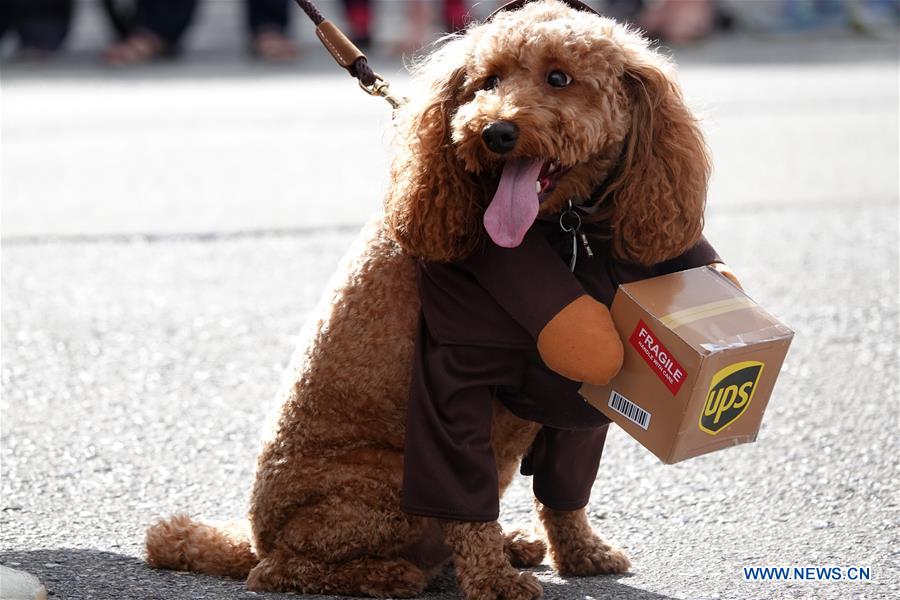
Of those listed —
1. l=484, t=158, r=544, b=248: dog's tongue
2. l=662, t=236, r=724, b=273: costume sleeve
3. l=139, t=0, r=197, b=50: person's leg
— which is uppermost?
l=484, t=158, r=544, b=248: dog's tongue

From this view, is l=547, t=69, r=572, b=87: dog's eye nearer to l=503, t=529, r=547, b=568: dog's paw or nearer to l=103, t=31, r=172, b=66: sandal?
l=503, t=529, r=547, b=568: dog's paw

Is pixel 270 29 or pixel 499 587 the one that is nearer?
pixel 499 587

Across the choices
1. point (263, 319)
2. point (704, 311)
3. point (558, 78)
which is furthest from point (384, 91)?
point (263, 319)

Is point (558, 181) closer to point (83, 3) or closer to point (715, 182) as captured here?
point (715, 182)

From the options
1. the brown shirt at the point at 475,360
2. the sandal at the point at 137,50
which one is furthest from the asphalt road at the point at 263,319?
the sandal at the point at 137,50

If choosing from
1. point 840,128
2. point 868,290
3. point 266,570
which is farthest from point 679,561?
point 840,128

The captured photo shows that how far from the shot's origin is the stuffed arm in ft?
8.91

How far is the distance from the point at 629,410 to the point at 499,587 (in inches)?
18.8

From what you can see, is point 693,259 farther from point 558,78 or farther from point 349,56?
point 349,56

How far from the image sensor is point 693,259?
9.59ft

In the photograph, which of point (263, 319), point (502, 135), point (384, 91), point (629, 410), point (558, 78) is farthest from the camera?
point (263, 319)

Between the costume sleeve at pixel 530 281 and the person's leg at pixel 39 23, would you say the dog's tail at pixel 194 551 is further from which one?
the person's leg at pixel 39 23

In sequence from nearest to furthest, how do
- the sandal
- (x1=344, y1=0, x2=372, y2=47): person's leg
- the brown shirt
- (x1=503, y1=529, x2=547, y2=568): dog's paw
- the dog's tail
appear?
the brown shirt → the dog's tail → (x1=503, y1=529, x2=547, y2=568): dog's paw → the sandal → (x1=344, y1=0, x2=372, y2=47): person's leg

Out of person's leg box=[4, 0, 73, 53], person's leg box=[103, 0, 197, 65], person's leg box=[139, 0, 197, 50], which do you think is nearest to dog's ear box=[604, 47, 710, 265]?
person's leg box=[103, 0, 197, 65]
